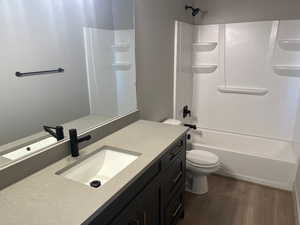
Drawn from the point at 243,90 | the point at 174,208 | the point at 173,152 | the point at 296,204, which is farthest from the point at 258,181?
the point at 173,152

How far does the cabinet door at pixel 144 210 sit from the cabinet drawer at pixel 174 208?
178 mm

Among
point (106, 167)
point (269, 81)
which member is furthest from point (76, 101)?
point (269, 81)

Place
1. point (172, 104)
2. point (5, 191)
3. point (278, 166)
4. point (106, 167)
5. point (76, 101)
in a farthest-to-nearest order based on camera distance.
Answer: point (172, 104)
point (278, 166)
point (76, 101)
point (106, 167)
point (5, 191)

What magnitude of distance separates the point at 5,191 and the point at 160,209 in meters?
0.95

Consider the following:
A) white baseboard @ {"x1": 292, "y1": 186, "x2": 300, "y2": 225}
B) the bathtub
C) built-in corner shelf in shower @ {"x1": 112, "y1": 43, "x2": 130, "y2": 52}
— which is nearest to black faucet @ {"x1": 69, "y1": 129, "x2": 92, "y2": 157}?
built-in corner shelf in shower @ {"x1": 112, "y1": 43, "x2": 130, "y2": 52}

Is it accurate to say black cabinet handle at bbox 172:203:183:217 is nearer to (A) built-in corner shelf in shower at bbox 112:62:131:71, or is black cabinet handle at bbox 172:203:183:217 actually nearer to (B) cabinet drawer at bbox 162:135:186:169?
(B) cabinet drawer at bbox 162:135:186:169

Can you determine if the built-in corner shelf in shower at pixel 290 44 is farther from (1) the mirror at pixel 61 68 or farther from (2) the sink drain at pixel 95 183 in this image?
(2) the sink drain at pixel 95 183

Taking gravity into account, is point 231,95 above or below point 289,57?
below

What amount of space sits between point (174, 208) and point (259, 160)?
133 cm

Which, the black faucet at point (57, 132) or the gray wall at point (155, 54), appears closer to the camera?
the black faucet at point (57, 132)

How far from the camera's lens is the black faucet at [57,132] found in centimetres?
140

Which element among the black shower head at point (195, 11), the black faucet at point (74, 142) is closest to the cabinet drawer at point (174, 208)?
the black faucet at point (74, 142)

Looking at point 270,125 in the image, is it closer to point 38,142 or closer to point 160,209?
point 160,209

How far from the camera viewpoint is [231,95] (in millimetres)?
3275
